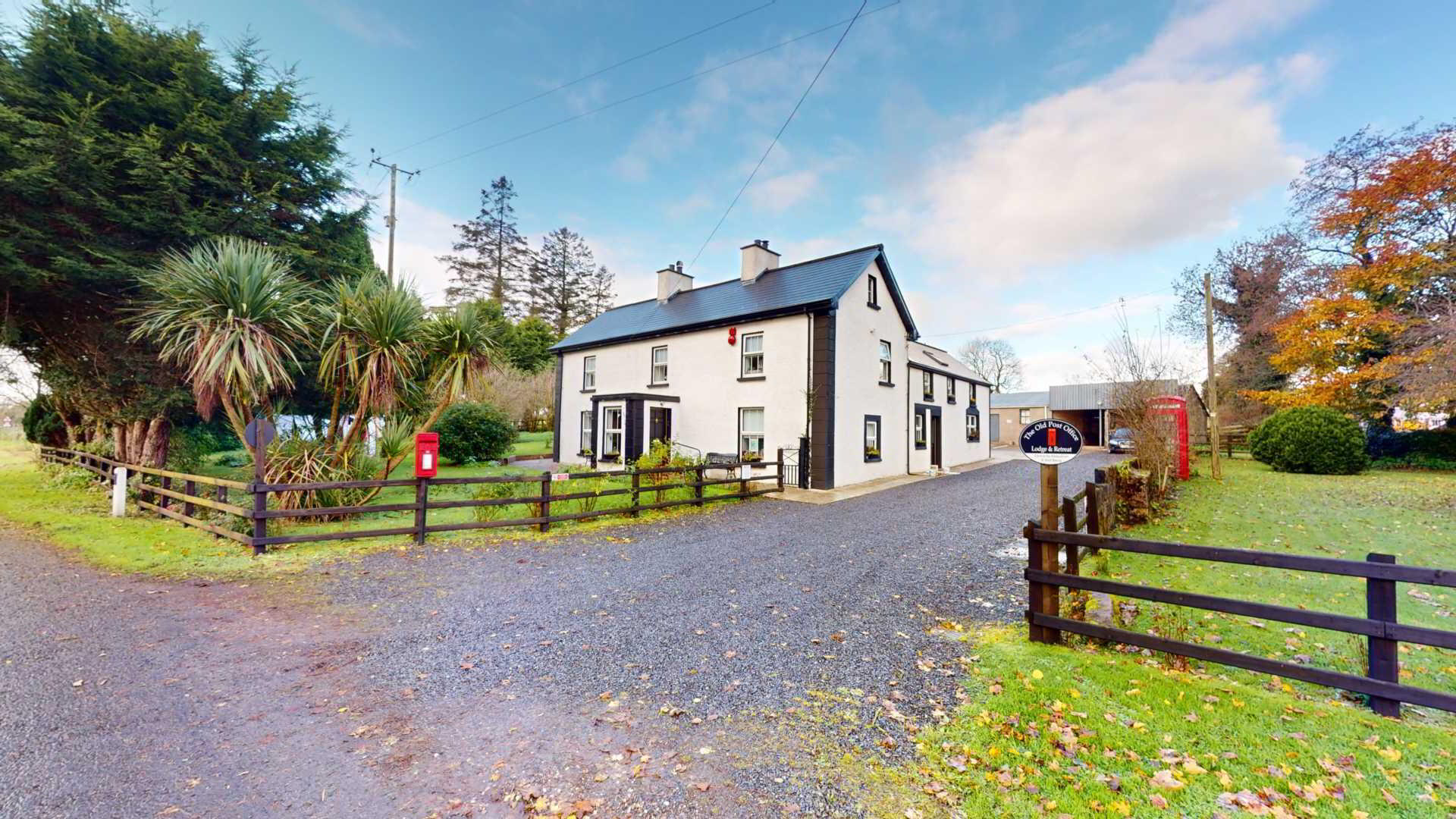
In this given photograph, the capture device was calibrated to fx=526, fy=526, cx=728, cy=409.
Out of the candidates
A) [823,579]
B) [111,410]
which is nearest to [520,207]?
[111,410]

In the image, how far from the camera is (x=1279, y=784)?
2.53 m

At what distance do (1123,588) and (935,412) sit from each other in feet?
57.5

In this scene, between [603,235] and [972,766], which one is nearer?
[972,766]

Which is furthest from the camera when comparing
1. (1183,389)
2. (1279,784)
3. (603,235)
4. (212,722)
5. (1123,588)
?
(1183,389)

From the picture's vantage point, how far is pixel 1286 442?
17109mm

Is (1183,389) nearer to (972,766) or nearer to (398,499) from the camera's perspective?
(972,766)

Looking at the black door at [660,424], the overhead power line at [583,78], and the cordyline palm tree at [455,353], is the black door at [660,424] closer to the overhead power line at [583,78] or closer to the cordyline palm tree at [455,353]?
the cordyline palm tree at [455,353]

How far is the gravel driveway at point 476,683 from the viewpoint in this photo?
2.57 meters

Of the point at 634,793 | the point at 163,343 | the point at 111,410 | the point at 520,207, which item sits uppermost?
the point at 520,207

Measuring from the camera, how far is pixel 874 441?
16.6 m

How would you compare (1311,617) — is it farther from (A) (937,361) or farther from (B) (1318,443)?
(A) (937,361)

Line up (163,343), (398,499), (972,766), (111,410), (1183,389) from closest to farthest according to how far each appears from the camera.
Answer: (972,766) < (163,343) < (111,410) < (398,499) < (1183,389)

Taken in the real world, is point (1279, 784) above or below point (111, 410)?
below

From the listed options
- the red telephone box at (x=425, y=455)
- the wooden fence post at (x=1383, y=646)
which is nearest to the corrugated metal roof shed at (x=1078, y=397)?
the wooden fence post at (x=1383, y=646)
